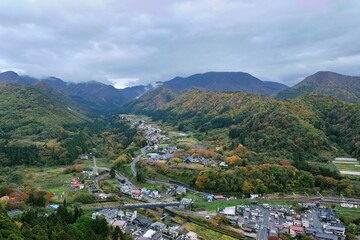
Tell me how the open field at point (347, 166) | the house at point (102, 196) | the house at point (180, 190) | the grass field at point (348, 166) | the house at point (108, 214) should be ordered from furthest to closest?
1. the grass field at point (348, 166)
2. the open field at point (347, 166)
3. the house at point (180, 190)
4. the house at point (102, 196)
5. the house at point (108, 214)

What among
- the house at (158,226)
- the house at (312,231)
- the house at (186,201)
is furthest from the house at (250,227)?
the house at (158,226)

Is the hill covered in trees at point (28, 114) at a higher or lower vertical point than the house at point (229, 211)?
higher

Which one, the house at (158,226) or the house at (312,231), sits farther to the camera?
the house at (158,226)

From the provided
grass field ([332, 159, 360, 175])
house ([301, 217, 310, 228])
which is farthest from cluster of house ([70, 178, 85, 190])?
grass field ([332, 159, 360, 175])

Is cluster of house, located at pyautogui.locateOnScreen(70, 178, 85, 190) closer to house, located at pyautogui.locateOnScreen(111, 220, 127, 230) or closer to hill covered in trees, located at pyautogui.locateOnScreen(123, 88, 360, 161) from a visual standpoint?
house, located at pyautogui.locateOnScreen(111, 220, 127, 230)

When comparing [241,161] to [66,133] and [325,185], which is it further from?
[66,133]

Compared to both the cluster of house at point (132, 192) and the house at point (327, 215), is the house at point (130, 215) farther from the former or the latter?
the house at point (327, 215)

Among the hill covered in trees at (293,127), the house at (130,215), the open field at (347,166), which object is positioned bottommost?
the house at (130,215)
